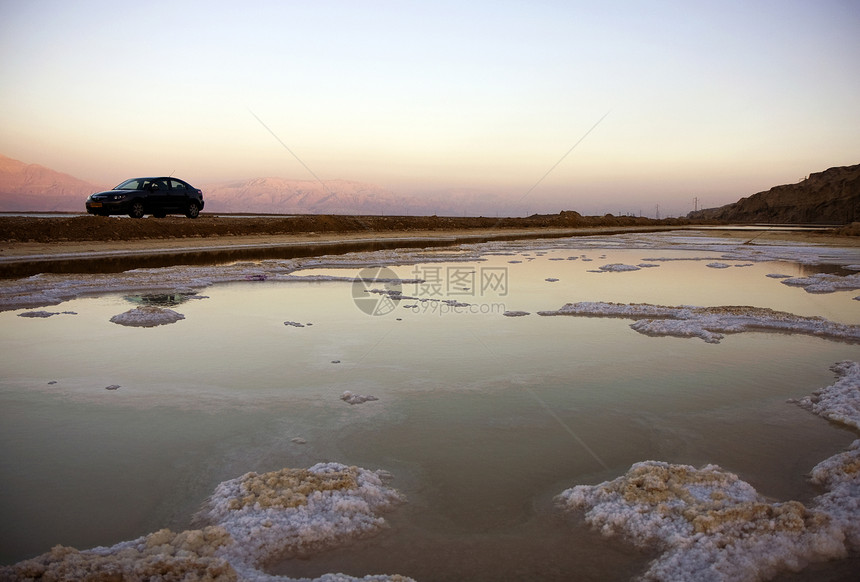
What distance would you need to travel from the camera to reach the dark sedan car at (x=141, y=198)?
21719mm

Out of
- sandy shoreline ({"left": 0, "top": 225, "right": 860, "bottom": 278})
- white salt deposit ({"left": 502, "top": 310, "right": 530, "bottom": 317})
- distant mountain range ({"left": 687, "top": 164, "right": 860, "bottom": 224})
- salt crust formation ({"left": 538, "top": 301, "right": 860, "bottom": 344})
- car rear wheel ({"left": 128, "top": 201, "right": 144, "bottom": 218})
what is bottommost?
white salt deposit ({"left": 502, "top": 310, "right": 530, "bottom": 317})

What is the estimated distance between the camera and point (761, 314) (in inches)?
357

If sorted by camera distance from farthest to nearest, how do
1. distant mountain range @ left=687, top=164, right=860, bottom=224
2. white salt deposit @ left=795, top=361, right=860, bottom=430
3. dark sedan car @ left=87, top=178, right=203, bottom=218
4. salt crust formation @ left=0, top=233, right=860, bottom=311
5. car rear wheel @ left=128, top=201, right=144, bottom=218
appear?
distant mountain range @ left=687, top=164, right=860, bottom=224 → car rear wheel @ left=128, top=201, right=144, bottom=218 → dark sedan car @ left=87, top=178, right=203, bottom=218 → salt crust formation @ left=0, top=233, right=860, bottom=311 → white salt deposit @ left=795, top=361, right=860, bottom=430

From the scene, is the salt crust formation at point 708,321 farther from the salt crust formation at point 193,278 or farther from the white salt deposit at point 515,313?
the salt crust formation at point 193,278

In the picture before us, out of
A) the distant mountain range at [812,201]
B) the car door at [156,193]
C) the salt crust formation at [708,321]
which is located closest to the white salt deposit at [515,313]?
the salt crust formation at [708,321]

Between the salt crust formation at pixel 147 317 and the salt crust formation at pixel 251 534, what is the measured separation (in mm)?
5982

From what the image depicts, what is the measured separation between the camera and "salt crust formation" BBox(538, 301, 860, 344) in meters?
8.02

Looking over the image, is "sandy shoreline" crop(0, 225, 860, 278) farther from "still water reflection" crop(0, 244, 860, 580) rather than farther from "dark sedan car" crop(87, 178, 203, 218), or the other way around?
"still water reflection" crop(0, 244, 860, 580)

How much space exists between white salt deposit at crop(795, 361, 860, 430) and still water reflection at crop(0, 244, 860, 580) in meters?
0.15

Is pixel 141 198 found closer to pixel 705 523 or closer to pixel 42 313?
pixel 42 313

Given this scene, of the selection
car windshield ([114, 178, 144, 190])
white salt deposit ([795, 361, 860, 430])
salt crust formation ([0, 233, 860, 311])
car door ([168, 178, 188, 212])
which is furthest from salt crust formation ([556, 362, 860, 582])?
car door ([168, 178, 188, 212])

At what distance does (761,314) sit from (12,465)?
9.53 meters

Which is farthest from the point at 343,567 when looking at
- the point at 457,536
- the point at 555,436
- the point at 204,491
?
the point at 555,436

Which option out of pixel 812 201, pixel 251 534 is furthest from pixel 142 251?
pixel 812 201
